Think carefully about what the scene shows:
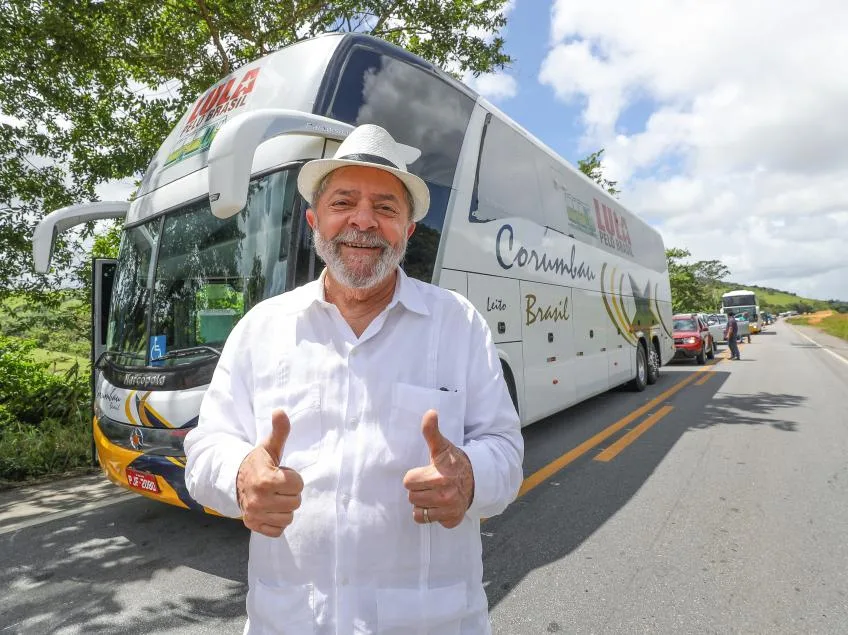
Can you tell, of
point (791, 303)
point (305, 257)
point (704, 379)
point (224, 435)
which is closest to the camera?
point (224, 435)

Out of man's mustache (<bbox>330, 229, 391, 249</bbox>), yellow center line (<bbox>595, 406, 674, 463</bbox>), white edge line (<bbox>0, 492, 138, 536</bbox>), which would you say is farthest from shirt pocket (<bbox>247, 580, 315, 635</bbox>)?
yellow center line (<bbox>595, 406, 674, 463</bbox>)

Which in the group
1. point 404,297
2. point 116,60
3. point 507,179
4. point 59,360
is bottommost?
point 59,360

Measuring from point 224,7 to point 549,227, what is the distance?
6132 millimetres

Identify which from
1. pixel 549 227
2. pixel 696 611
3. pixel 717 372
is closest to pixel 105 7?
pixel 549 227

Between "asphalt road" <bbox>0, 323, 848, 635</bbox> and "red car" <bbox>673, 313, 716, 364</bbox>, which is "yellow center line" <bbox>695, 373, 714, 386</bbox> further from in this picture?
"asphalt road" <bbox>0, 323, 848, 635</bbox>

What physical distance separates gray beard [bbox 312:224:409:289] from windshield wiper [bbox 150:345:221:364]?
2194 mm

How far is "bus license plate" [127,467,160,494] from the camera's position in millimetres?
3652

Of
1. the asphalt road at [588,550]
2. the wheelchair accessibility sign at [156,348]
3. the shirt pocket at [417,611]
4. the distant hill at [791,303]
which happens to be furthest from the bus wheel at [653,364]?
the distant hill at [791,303]

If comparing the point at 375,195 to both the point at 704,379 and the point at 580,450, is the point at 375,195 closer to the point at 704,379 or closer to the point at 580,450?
the point at 580,450

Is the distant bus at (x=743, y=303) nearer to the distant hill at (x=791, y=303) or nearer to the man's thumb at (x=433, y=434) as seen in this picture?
the man's thumb at (x=433, y=434)

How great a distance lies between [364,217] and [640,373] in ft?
35.9

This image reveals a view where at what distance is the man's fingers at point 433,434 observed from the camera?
1261mm

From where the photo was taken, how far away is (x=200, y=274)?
153 inches

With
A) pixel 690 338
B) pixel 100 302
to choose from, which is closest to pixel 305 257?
pixel 100 302
